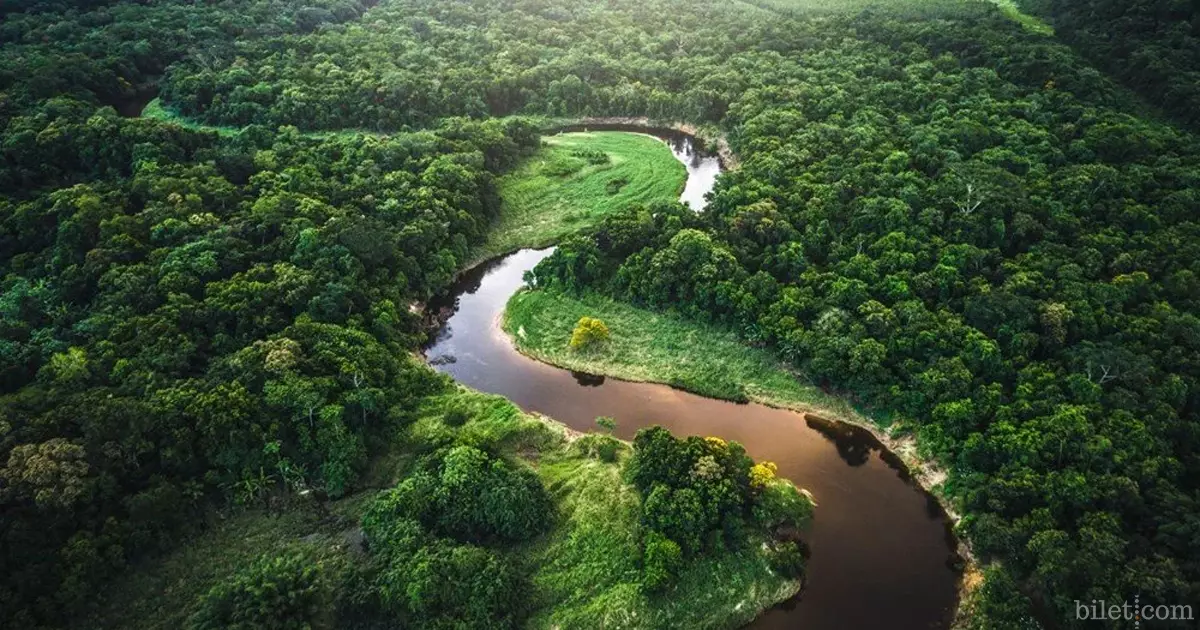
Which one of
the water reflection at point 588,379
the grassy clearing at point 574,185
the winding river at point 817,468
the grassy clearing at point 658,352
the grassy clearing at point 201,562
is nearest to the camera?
the grassy clearing at point 201,562

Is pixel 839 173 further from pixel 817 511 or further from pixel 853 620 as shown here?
pixel 853 620

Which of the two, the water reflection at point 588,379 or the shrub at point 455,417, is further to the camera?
the water reflection at point 588,379

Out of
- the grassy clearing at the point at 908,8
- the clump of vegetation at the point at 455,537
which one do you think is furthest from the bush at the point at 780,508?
the grassy clearing at the point at 908,8

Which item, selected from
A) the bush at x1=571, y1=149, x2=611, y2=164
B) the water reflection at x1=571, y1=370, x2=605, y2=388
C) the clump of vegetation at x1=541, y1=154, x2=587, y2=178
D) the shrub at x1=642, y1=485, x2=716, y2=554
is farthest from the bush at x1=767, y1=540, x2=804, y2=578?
the bush at x1=571, y1=149, x2=611, y2=164

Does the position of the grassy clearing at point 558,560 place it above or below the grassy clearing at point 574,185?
below

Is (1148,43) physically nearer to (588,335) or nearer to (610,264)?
(610,264)

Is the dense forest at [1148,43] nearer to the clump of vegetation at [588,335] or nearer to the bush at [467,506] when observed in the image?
the clump of vegetation at [588,335]

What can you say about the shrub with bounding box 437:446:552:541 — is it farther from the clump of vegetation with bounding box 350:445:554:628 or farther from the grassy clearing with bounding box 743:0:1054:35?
the grassy clearing with bounding box 743:0:1054:35
